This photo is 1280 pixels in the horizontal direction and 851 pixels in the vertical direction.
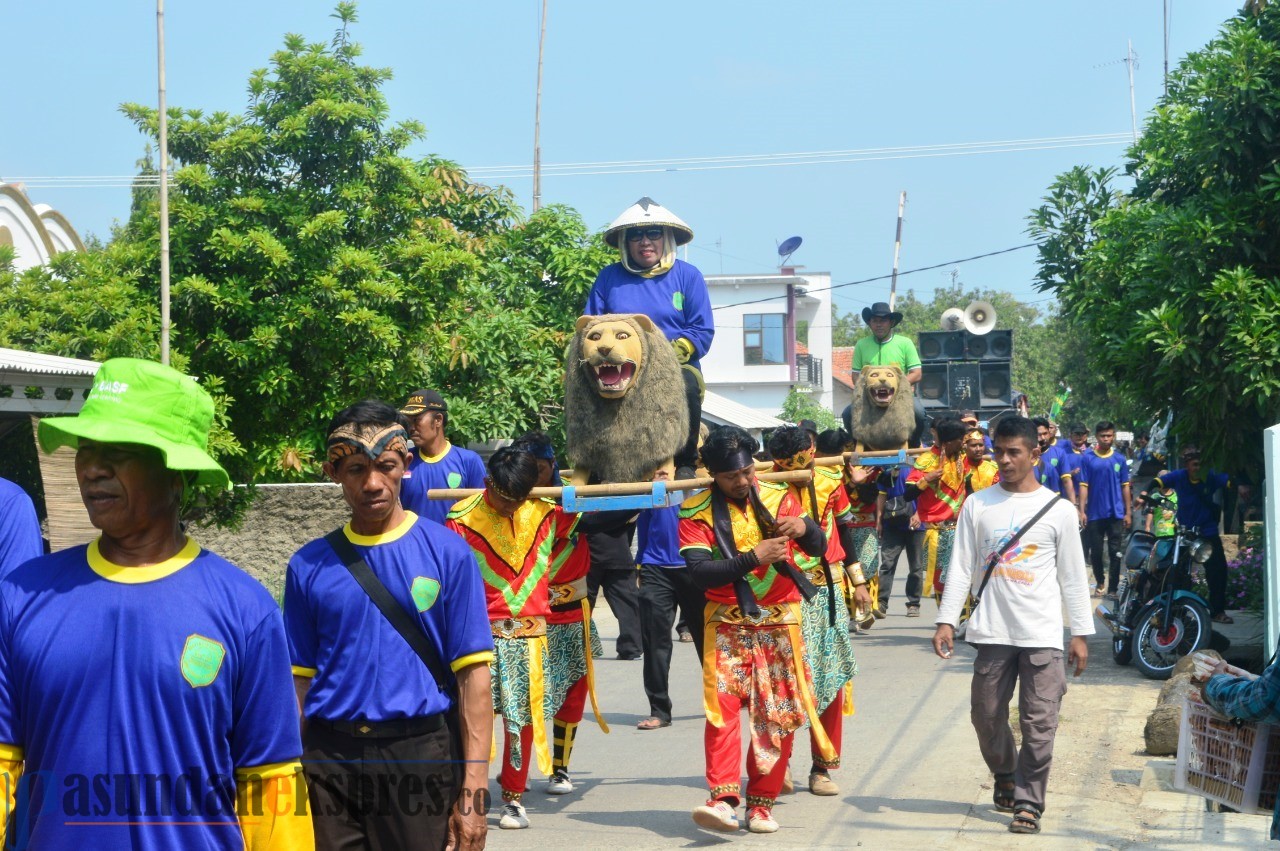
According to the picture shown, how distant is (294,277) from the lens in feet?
48.1

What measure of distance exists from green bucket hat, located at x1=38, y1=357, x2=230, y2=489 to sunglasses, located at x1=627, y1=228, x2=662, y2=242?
5.47 m

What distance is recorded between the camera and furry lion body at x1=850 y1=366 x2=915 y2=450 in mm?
11977

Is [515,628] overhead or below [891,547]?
overhead

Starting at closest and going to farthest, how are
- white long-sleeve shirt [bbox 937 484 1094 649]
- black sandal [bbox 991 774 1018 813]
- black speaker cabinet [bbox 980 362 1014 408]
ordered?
1. white long-sleeve shirt [bbox 937 484 1094 649]
2. black sandal [bbox 991 774 1018 813]
3. black speaker cabinet [bbox 980 362 1014 408]

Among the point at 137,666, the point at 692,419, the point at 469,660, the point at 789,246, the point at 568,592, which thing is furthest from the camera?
the point at 789,246

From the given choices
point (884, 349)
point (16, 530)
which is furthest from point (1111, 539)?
point (16, 530)

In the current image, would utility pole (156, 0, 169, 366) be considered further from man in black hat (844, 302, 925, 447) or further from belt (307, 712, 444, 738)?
belt (307, 712, 444, 738)

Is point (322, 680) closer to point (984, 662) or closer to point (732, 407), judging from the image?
point (984, 662)

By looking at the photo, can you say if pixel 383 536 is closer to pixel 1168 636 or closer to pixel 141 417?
pixel 141 417

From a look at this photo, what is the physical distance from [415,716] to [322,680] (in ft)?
0.99

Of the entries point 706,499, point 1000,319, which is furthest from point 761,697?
point 1000,319

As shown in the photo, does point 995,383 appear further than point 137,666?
Yes

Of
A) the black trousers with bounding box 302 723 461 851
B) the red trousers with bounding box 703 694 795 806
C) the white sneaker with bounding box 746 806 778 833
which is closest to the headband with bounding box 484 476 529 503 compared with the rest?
the red trousers with bounding box 703 694 795 806

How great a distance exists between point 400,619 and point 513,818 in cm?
287
